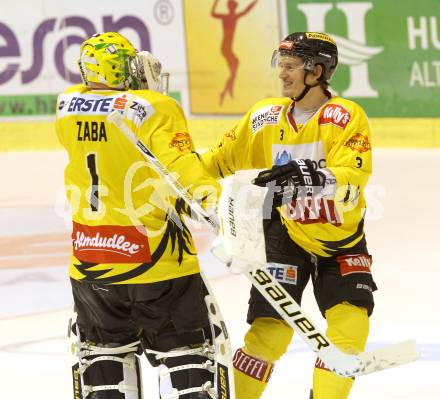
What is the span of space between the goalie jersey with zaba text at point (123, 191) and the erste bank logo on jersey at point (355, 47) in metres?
5.91

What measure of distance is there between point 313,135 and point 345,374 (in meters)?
0.79

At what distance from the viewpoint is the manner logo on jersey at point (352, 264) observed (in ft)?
12.6

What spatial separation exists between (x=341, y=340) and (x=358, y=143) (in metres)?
0.60

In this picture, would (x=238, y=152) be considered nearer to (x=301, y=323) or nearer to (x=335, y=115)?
(x=335, y=115)

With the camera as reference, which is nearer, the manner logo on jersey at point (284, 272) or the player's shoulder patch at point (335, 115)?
the player's shoulder patch at point (335, 115)

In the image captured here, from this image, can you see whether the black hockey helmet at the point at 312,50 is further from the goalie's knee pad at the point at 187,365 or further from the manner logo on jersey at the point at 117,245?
the goalie's knee pad at the point at 187,365

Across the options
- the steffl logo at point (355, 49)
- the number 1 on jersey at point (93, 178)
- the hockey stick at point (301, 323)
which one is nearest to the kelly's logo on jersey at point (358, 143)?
the hockey stick at point (301, 323)

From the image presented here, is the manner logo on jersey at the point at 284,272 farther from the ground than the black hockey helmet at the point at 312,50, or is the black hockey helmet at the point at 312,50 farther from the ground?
the black hockey helmet at the point at 312,50

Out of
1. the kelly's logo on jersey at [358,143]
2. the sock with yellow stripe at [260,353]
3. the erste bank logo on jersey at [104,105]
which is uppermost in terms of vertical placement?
the erste bank logo on jersey at [104,105]

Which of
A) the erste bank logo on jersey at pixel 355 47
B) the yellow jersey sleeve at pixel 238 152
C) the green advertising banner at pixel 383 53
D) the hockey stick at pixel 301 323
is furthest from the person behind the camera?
the erste bank logo on jersey at pixel 355 47

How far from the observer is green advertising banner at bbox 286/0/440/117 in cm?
891

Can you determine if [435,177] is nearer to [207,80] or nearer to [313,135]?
[207,80]

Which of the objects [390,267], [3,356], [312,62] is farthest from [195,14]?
[312,62]

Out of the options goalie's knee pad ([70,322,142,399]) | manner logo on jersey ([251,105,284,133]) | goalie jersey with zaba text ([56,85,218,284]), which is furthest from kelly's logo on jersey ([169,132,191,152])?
manner logo on jersey ([251,105,284,133])
